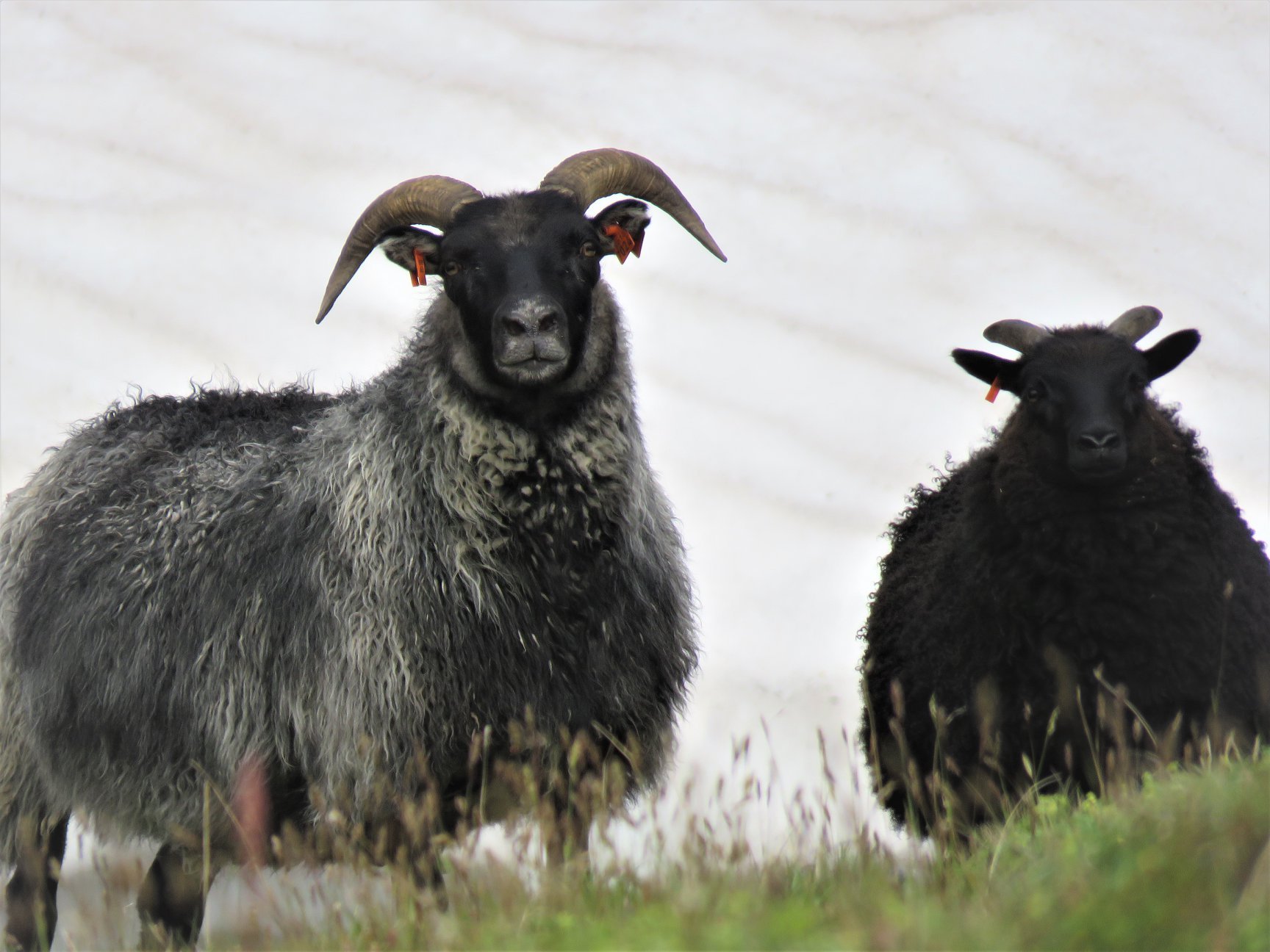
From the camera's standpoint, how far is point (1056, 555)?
6723 mm

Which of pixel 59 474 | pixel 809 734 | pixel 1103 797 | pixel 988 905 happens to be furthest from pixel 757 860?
pixel 809 734

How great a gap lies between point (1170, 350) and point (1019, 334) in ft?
2.06

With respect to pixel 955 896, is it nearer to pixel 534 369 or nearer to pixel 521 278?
pixel 534 369

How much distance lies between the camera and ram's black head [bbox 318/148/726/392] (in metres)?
6.08

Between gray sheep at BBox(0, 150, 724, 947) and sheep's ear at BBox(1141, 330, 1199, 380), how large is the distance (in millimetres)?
1922

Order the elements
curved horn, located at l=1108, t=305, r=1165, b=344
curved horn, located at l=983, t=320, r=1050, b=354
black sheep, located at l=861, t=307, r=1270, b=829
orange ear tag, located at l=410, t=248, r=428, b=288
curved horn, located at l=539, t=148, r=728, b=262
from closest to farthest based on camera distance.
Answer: black sheep, located at l=861, t=307, r=1270, b=829
orange ear tag, located at l=410, t=248, r=428, b=288
curved horn, located at l=539, t=148, r=728, b=262
curved horn, located at l=983, t=320, r=1050, b=354
curved horn, located at l=1108, t=305, r=1165, b=344

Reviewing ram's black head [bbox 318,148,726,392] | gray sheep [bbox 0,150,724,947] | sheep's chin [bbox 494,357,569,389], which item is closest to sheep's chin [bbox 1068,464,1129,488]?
gray sheep [bbox 0,150,724,947]

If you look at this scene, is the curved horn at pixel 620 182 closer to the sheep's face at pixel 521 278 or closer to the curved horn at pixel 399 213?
the sheep's face at pixel 521 278

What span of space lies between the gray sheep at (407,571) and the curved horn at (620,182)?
0.01 metres

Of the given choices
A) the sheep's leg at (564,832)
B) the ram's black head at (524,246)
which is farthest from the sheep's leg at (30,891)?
the ram's black head at (524,246)

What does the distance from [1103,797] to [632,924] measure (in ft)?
6.04

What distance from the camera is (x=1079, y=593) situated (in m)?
6.61

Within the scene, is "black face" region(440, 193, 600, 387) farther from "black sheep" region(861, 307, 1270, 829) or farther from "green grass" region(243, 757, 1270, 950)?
"green grass" region(243, 757, 1270, 950)

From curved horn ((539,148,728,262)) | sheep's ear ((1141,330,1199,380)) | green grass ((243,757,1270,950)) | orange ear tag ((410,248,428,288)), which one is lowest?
green grass ((243,757,1270,950))
